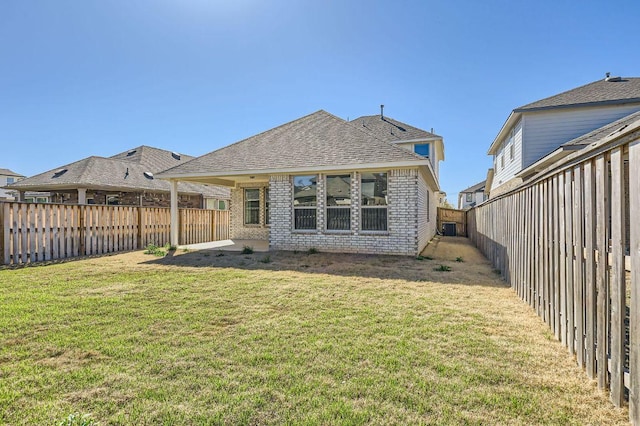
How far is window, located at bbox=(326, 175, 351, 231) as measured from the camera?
10.1 metres

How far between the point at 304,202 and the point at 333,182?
124cm

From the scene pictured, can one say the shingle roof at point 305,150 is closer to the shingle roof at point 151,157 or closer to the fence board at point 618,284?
the fence board at point 618,284

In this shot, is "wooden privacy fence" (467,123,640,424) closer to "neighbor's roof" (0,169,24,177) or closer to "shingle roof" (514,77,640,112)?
"shingle roof" (514,77,640,112)

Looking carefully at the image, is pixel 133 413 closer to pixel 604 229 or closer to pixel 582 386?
pixel 582 386

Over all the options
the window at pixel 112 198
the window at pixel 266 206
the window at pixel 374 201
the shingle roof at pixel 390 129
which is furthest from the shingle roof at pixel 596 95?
the window at pixel 112 198

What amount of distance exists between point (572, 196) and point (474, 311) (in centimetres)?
211

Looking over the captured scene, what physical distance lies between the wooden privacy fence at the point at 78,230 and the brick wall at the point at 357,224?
5582mm

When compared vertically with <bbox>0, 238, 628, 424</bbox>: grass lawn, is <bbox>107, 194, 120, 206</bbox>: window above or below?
above

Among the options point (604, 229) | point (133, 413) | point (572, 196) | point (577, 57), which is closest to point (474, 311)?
point (572, 196)

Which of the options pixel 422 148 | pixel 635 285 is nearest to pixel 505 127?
pixel 422 148

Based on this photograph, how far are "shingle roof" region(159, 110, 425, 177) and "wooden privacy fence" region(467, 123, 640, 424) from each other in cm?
A: 547

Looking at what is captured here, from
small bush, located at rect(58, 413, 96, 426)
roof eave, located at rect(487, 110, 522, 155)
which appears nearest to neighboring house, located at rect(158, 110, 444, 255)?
roof eave, located at rect(487, 110, 522, 155)

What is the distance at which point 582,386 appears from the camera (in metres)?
2.42

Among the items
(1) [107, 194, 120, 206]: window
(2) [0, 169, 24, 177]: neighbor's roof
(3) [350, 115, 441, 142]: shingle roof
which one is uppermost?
(2) [0, 169, 24, 177]: neighbor's roof
